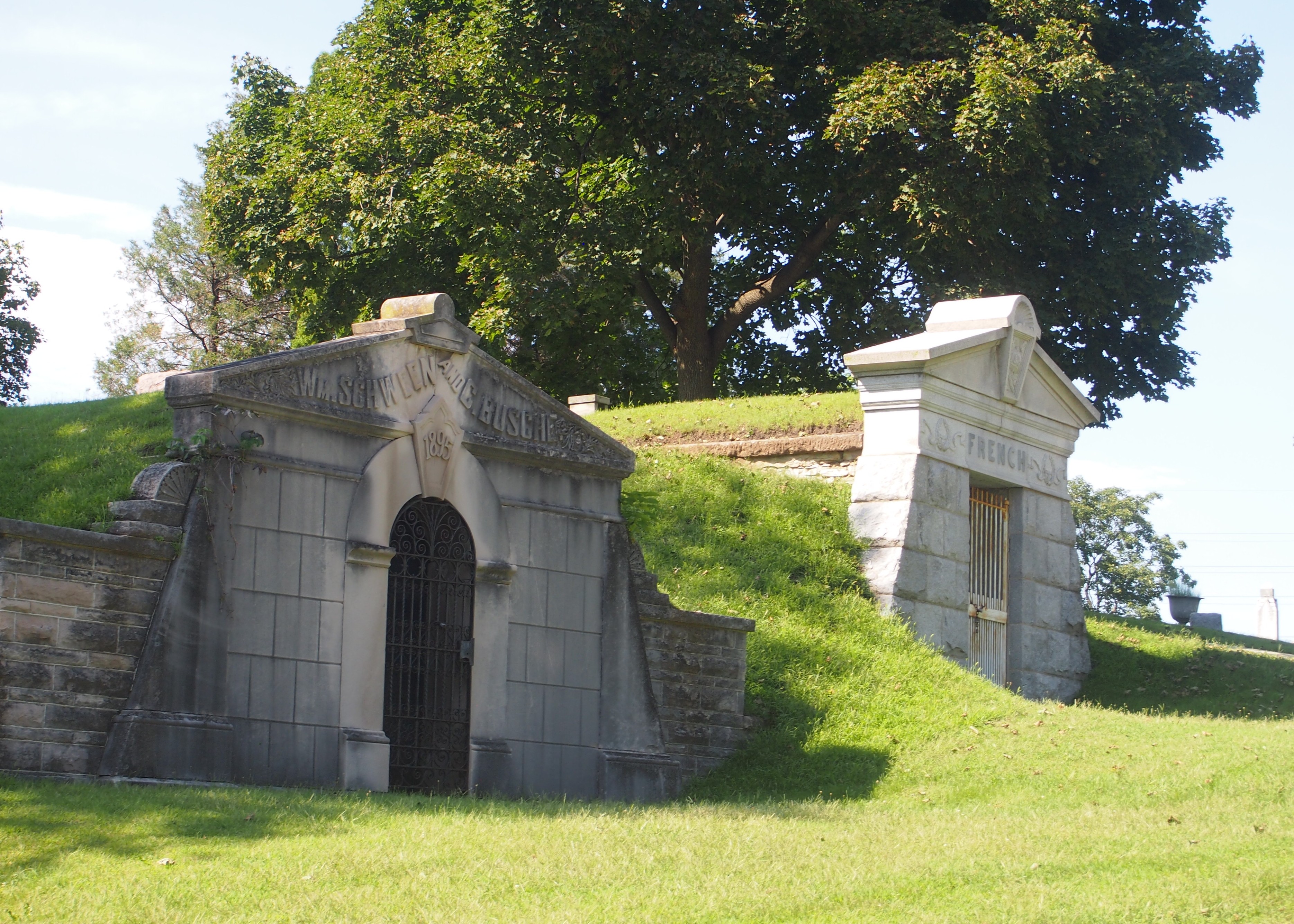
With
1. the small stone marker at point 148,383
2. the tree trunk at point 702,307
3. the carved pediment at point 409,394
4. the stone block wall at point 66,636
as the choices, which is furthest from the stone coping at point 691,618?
the tree trunk at point 702,307

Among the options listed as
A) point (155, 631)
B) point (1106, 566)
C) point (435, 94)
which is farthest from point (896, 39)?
point (1106, 566)

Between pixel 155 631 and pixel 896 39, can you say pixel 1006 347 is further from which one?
pixel 155 631

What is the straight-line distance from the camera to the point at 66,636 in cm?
905

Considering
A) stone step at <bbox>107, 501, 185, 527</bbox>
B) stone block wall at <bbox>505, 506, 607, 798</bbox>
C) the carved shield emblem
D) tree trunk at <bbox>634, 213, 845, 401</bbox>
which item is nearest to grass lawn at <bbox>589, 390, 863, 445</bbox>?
stone block wall at <bbox>505, 506, 607, 798</bbox>

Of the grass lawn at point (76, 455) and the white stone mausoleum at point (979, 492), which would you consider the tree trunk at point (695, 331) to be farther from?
the grass lawn at point (76, 455)

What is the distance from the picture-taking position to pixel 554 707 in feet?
38.7

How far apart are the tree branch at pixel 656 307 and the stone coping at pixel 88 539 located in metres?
17.1

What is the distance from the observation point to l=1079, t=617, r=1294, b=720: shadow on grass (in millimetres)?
16609

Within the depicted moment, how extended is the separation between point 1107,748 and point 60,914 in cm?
877

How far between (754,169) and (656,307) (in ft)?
12.7

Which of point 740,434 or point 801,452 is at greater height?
point 740,434

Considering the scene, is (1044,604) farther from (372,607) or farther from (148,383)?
(148,383)

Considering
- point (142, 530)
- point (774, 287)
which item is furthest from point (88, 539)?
point (774, 287)

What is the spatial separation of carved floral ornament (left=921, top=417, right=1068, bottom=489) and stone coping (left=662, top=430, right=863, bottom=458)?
104 cm
